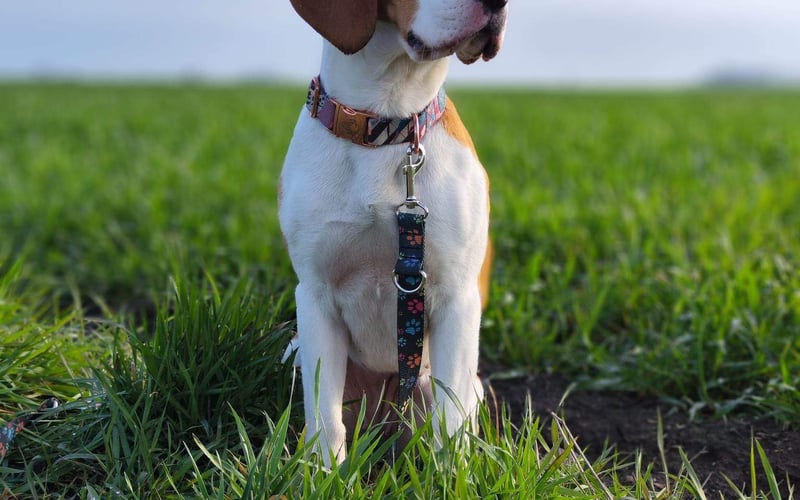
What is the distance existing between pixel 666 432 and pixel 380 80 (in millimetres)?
1806

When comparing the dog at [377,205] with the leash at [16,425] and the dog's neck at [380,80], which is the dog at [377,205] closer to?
the dog's neck at [380,80]

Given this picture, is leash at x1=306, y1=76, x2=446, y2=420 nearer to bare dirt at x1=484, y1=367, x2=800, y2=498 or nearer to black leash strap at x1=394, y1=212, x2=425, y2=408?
black leash strap at x1=394, y1=212, x2=425, y2=408

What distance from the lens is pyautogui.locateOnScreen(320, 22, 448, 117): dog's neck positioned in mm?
2471

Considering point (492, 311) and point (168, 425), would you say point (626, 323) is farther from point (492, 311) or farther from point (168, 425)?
point (168, 425)

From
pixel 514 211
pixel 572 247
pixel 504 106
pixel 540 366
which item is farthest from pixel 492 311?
pixel 504 106

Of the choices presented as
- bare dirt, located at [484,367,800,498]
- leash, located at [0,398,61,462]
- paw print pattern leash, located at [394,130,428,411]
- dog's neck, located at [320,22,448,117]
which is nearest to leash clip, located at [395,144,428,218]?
paw print pattern leash, located at [394,130,428,411]

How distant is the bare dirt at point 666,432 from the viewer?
3021 mm

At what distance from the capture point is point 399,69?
248cm

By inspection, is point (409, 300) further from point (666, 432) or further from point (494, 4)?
point (666, 432)

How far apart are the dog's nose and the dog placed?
9 centimetres

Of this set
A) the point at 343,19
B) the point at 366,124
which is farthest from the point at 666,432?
the point at 343,19

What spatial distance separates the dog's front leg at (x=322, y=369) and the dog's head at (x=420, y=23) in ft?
2.43

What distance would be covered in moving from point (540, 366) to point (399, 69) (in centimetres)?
193

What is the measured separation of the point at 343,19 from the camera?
7.59ft
